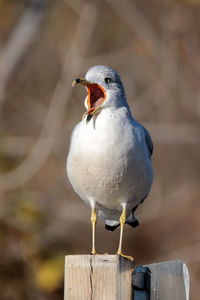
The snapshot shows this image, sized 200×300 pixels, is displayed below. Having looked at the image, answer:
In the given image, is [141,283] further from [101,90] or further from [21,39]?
[21,39]

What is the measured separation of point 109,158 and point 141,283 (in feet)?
2.71

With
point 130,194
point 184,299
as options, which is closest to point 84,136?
point 130,194

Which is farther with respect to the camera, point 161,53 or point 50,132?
point 161,53

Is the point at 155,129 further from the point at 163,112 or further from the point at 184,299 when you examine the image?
the point at 184,299

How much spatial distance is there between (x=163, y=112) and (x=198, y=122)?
50 cm

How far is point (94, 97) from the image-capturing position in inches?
143

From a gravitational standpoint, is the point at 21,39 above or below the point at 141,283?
above

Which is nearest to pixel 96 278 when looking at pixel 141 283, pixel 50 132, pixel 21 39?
pixel 141 283

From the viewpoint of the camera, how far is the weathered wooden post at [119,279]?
2619 millimetres

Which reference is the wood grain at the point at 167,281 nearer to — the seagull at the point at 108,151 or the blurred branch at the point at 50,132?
the seagull at the point at 108,151

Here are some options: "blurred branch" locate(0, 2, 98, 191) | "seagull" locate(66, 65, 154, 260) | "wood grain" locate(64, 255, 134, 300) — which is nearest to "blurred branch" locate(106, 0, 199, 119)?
"blurred branch" locate(0, 2, 98, 191)

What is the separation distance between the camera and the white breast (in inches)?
132

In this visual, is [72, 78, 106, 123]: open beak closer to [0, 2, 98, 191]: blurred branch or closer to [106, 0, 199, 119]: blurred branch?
[0, 2, 98, 191]: blurred branch

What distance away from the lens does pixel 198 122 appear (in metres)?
8.28
